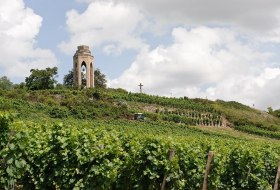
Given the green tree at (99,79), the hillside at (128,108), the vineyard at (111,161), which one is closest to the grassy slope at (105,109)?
the hillside at (128,108)

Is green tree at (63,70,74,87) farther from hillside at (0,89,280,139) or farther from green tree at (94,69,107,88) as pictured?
hillside at (0,89,280,139)

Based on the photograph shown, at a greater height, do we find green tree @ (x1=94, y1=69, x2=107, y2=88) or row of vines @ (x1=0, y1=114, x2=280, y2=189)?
green tree @ (x1=94, y1=69, x2=107, y2=88)

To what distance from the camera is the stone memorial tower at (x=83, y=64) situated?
2872 inches

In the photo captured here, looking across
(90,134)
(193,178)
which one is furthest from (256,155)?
(90,134)

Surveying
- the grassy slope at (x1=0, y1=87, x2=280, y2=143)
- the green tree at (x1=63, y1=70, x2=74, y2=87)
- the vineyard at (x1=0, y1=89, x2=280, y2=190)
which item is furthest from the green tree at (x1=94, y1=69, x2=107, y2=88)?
the vineyard at (x1=0, y1=89, x2=280, y2=190)

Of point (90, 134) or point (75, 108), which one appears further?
point (75, 108)

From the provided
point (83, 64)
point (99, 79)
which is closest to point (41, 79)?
point (83, 64)

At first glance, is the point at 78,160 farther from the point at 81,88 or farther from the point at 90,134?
the point at 81,88

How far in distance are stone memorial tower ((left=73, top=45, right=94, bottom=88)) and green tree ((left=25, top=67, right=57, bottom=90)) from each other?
3411 millimetres

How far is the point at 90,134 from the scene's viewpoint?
13008 mm

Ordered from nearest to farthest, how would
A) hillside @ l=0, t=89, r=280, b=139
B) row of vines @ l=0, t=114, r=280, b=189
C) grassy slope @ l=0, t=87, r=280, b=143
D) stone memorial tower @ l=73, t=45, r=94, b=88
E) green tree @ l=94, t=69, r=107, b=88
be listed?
row of vines @ l=0, t=114, r=280, b=189, grassy slope @ l=0, t=87, r=280, b=143, hillside @ l=0, t=89, r=280, b=139, stone memorial tower @ l=73, t=45, r=94, b=88, green tree @ l=94, t=69, r=107, b=88

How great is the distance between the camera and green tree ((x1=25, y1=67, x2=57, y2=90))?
73.2m

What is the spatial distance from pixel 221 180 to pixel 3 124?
29.6 feet

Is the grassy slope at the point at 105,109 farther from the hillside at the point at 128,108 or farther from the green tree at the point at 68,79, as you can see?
the green tree at the point at 68,79
